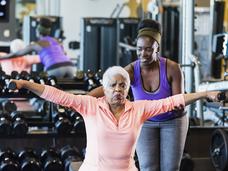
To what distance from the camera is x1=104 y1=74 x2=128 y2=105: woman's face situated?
2.52m

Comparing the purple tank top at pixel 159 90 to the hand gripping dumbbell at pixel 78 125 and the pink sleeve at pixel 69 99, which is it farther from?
the hand gripping dumbbell at pixel 78 125

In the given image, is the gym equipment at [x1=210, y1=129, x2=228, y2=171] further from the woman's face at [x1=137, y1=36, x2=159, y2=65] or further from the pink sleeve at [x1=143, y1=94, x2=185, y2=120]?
the pink sleeve at [x1=143, y1=94, x2=185, y2=120]

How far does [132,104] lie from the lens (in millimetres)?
2674

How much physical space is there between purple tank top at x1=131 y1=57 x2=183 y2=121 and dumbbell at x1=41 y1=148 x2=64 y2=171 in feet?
4.80

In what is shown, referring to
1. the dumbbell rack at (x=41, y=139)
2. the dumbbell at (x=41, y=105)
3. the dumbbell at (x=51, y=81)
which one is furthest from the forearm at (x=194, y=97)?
the dumbbell at (x=41, y=105)

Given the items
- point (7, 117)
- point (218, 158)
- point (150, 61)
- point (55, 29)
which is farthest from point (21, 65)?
point (150, 61)

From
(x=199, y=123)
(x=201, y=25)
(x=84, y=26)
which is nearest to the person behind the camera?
(x=199, y=123)

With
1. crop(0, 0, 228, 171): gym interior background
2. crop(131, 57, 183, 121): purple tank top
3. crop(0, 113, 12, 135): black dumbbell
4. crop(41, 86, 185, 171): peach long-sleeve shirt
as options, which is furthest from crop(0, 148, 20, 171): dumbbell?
crop(41, 86, 185, 171): peach long-sleeve shirt

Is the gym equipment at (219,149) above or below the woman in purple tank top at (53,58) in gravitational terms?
below

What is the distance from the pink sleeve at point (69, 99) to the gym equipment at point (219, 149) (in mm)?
1975

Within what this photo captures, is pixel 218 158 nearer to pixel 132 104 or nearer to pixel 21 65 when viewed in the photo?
pixel 132 104

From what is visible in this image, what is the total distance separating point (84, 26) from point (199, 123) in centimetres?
405

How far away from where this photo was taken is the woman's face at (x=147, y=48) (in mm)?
2885

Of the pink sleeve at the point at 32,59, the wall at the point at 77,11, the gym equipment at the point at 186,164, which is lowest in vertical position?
the gym equipment at the point at 186,164
